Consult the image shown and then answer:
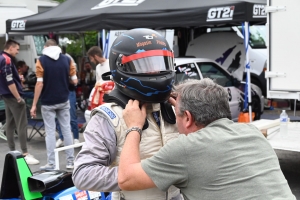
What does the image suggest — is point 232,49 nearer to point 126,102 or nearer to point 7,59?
point 7,59

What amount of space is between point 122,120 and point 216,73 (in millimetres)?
7615

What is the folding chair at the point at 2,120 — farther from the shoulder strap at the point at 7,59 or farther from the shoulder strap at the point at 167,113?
the shoulder strap at the point at 167,113

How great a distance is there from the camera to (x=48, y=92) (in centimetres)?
688

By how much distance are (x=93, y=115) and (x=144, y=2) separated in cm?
773

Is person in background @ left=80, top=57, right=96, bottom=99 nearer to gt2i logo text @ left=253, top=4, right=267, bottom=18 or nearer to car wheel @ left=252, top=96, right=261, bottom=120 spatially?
car wheel @ left=252, top=96, right=261, bottom=120

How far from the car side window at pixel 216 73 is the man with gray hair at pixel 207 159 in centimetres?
732

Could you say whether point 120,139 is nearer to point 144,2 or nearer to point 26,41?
point 144,2

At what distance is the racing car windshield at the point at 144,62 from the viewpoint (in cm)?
215

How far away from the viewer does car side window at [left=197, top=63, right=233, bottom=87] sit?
9359 mm

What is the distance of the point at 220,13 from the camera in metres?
8.08

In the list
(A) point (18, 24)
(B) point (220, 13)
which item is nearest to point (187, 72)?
(B) point (220, 13)

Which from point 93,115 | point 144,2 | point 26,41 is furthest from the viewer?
point 26,41

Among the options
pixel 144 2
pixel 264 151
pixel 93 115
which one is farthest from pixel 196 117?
pixel 144 2

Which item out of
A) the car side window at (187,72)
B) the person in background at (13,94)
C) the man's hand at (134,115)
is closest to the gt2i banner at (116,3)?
the car side window at (187,72)
